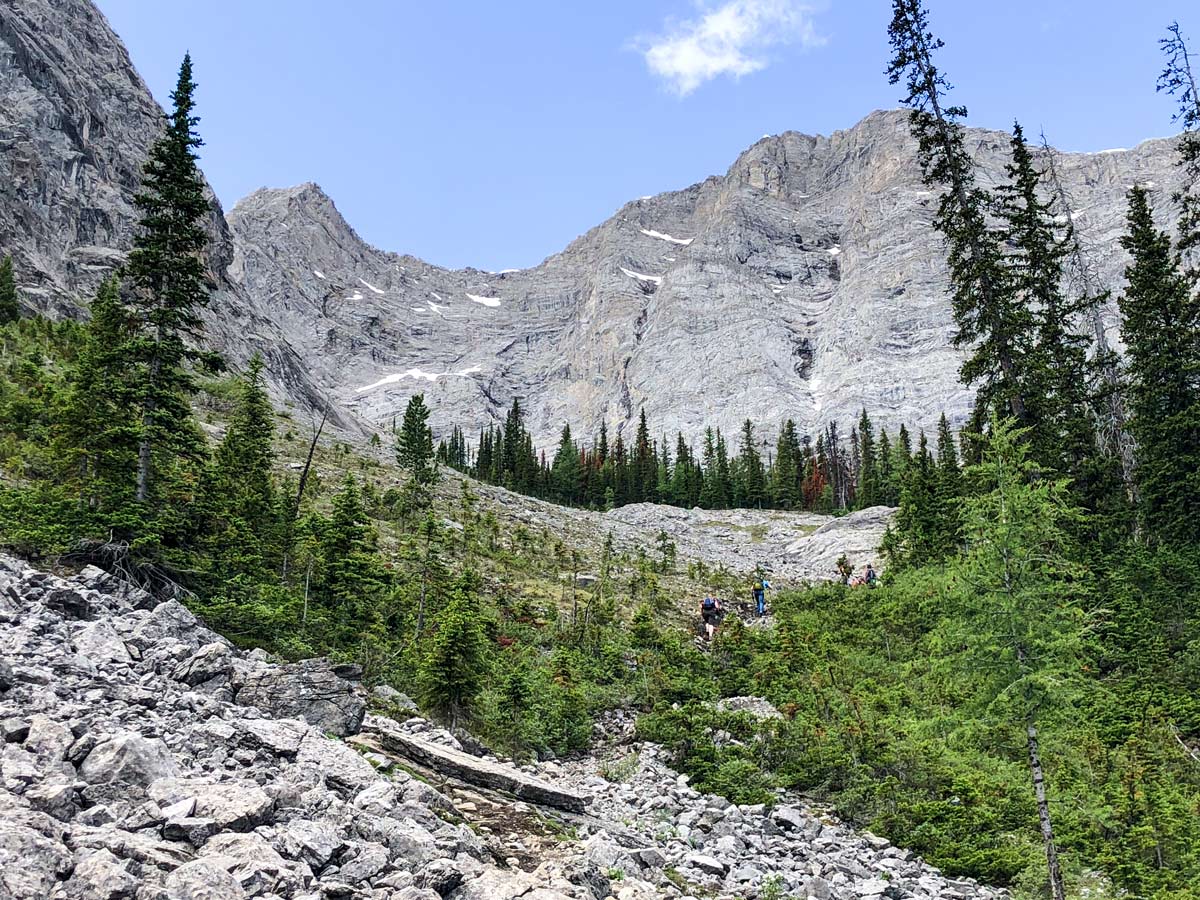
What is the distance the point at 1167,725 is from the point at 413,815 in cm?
1657

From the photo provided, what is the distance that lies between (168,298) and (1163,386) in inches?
1293

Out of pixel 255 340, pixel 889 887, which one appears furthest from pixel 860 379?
pixel 889 887

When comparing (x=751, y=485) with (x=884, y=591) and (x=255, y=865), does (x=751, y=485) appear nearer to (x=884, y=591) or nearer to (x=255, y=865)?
(x=884, y=591)

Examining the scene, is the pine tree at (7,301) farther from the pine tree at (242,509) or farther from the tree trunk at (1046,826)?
the tree trunk at (1046,826)

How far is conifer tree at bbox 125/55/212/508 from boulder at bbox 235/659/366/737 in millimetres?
6952

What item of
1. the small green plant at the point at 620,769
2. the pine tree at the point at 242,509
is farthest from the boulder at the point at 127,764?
the pine tree at the point at 242,509

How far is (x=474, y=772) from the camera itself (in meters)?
10.7

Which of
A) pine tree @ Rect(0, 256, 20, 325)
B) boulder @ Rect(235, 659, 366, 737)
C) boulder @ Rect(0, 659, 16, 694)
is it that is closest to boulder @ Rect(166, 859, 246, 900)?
boulder @ Rect(0, 659, 16, 694)

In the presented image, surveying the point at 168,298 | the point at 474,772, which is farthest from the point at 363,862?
the point at 168,298

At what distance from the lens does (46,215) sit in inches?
2783

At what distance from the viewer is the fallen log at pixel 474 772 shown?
10633 mm

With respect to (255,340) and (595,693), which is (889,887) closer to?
(595,693)

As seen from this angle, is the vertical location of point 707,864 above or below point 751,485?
below

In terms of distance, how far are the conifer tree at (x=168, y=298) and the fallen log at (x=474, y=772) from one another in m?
8.94
